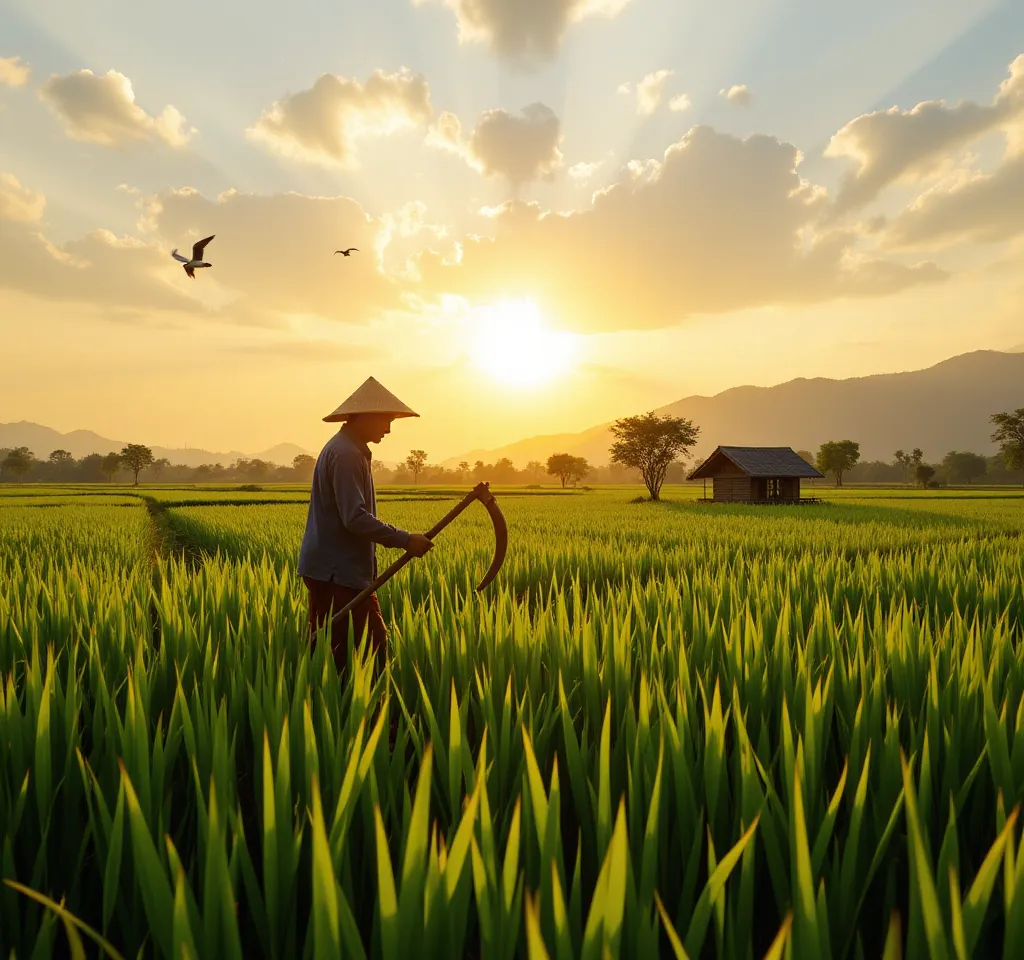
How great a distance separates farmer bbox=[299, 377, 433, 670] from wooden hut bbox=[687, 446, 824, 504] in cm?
3322

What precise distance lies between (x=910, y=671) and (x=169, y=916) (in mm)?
2590

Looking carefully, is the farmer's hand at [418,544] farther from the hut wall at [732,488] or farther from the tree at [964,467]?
the tree at [964,467]

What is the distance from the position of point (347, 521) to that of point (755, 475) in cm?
3450

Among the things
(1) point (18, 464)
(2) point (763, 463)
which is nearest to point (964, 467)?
(2) point (763, 463)

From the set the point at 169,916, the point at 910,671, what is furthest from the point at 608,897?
the point at 910,671

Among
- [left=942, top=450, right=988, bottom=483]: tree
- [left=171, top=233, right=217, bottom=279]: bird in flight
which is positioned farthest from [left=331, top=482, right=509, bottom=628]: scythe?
[left=942, top=450, right=988, bottom=483]: tree

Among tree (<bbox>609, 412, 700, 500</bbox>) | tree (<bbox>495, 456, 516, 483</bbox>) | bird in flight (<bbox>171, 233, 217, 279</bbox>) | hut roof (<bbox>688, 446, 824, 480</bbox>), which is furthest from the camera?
tree (<bbox>495, 456, 516, 483</bbox>)

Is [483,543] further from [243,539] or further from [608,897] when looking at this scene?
[608,897]

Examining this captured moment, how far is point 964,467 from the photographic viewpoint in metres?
119

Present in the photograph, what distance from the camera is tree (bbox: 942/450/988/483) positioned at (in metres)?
119

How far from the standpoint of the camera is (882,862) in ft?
5.08

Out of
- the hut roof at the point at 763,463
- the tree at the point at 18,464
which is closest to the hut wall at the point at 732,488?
the hut roof at the point at 763,463

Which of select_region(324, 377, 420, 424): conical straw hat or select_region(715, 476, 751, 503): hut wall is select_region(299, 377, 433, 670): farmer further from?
select_region(715, 476, 751, 503): hut wall

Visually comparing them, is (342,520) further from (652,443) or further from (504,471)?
(504,471)
